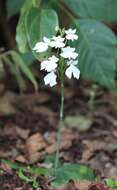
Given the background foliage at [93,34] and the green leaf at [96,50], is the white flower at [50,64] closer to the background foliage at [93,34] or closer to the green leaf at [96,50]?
the background foliage at [93,34]

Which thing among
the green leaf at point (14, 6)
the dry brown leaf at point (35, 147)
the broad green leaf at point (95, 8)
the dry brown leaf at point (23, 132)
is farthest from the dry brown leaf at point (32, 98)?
the broad green leaf at point (95, 8)

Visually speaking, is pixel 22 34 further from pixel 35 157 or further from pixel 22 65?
pixel 35 157

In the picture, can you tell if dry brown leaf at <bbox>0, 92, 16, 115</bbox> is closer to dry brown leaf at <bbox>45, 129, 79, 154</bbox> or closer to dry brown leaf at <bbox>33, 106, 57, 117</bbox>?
dry brown leaf at <bbox>33, 106, 57, 117</bbox>

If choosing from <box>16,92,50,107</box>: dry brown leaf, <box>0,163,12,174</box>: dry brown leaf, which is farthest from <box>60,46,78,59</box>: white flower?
<box>16,92,50,107</box>: dry brown leaf

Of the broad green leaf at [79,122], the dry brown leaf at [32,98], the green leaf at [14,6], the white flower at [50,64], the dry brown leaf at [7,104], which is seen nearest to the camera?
the white flower at [50,64]

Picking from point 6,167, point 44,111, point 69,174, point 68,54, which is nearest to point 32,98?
point 44,111
